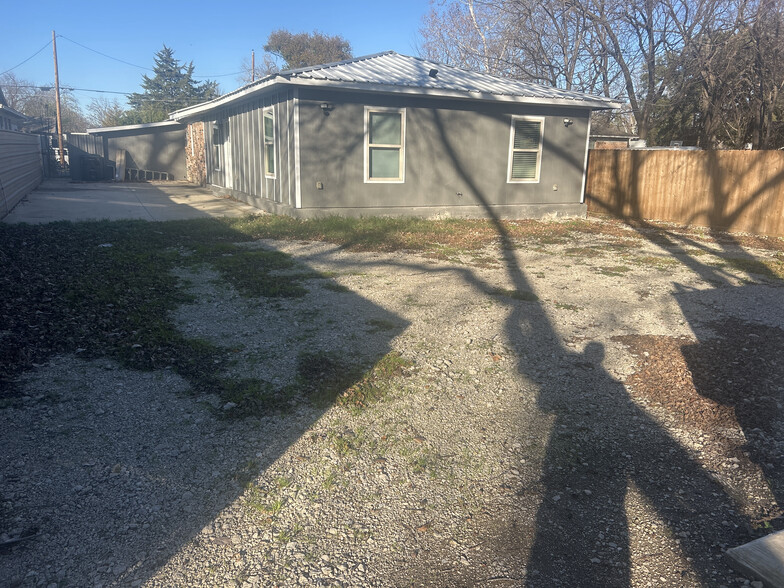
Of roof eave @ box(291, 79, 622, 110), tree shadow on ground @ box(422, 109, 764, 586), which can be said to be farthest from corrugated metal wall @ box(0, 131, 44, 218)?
tree shadow on ground @ box(422, 109, 764, 586)

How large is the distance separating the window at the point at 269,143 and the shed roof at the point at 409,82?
24.3 inches

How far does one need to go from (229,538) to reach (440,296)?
4480mm

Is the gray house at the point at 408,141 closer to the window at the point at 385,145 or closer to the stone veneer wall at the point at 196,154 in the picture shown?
the window at the point at 385,145

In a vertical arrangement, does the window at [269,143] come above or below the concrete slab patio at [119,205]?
above

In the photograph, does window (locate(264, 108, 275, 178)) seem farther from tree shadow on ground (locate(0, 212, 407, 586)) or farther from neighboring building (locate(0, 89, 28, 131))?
neighboring building (locate(0, 89, 28, 131))

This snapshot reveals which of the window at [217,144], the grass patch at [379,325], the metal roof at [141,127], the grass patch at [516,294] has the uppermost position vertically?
the metal roof at [141,127]

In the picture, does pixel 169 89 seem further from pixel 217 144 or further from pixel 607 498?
pixel 607 498

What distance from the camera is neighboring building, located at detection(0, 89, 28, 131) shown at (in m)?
31.8

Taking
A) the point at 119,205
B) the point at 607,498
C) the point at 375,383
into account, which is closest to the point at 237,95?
the point at 119,205

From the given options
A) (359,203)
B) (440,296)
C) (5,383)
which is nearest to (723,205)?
(359,203)

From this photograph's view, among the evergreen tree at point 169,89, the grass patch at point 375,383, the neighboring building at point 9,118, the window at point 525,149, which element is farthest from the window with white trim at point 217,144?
the evergreen tree at point 169,89

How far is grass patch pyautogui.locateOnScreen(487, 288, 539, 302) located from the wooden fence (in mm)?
7928

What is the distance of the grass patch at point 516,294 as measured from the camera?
6750mm

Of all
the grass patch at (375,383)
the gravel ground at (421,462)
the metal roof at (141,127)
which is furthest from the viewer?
the metal roof at (141,127)
